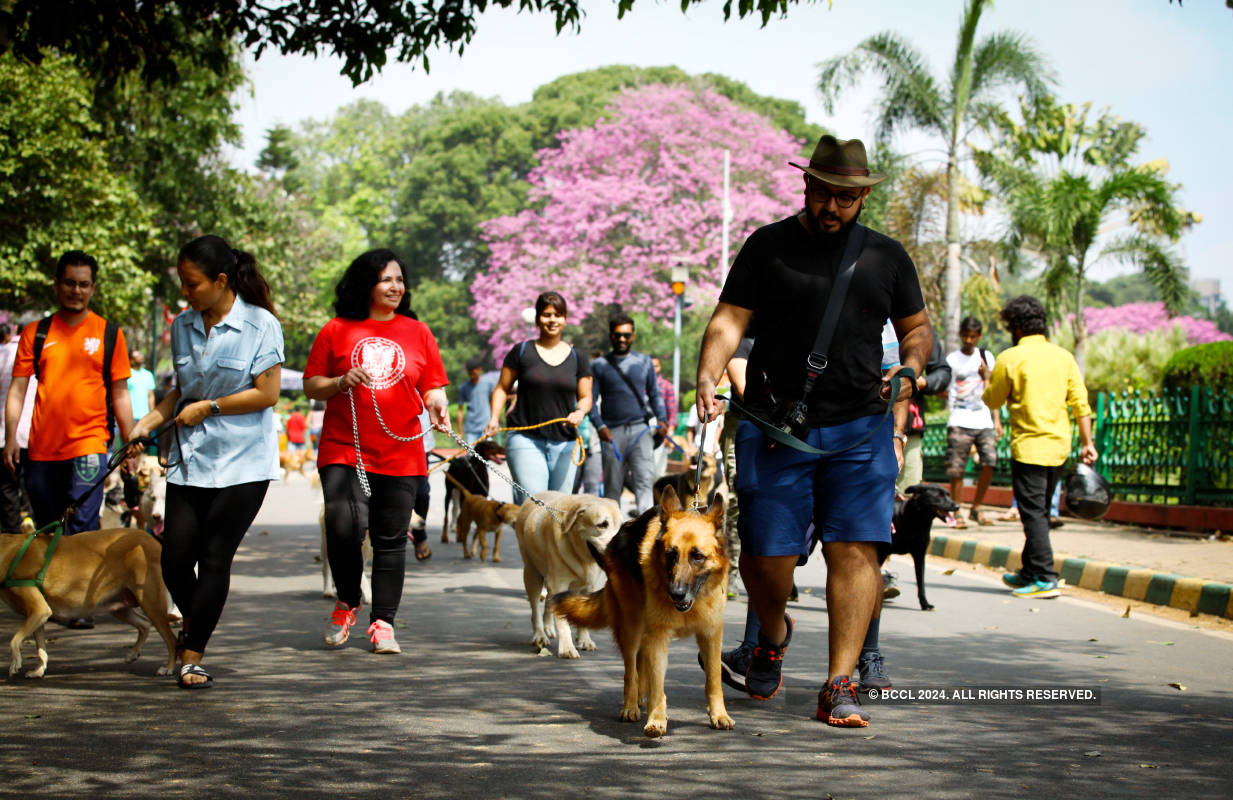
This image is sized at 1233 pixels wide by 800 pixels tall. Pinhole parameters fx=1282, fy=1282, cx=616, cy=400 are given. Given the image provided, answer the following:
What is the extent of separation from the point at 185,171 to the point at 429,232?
3688 centimetres

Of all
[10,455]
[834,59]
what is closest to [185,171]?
[834,59]

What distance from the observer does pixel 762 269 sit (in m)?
5.00

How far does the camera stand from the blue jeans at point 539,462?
Result: 28.0 ft

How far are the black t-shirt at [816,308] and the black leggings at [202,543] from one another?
2.38 m

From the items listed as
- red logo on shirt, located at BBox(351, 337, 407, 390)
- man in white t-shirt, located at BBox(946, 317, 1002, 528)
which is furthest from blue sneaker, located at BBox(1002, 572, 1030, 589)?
red logo on shirt, located at BBox(351, 337, 407, 390)

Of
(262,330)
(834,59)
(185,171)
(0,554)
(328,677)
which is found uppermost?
(834,59)

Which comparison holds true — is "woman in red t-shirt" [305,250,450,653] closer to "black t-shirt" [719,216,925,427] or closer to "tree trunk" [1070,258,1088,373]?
"black t-shirt" [719,216,925,427]

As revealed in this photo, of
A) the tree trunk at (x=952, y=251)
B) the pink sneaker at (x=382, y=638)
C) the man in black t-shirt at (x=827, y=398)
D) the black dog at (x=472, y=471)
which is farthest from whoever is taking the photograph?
the tree trunk at (x=952, y=251)

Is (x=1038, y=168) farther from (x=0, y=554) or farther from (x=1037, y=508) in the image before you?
(x=0, y=554)

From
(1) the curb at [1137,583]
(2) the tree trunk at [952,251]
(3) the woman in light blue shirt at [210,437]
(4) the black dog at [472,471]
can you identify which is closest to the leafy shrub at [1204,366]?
(1) the curb at [1137,583]

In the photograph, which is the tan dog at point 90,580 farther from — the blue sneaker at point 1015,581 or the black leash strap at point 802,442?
the blue sneaker at point 1015,581

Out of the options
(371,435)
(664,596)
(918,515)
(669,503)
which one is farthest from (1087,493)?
(664,596)

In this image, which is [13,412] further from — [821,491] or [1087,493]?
[1087,493]

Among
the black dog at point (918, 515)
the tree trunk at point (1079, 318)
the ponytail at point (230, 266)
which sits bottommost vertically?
the black dog at point (918, 515)
